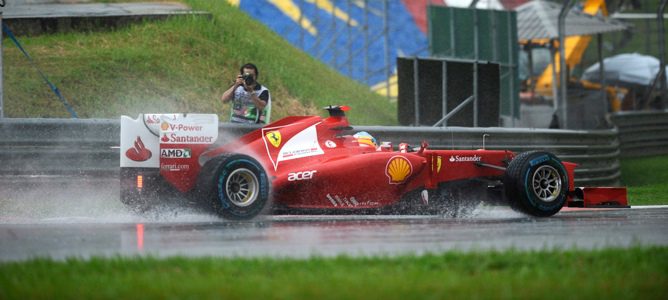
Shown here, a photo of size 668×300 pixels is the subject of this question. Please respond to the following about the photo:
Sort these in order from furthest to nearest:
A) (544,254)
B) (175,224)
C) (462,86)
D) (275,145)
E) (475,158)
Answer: (462,86), (475,158), (275,145), (175,224), (544,254)

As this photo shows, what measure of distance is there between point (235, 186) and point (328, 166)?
945 millimetres

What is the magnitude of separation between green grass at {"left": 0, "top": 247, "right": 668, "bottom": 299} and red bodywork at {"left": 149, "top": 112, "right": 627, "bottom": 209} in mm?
3731

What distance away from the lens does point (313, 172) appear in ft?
37.9

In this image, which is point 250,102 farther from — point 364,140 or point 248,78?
point 364,140

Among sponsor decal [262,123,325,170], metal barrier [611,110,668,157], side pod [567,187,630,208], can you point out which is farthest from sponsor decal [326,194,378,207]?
Result: metal barrier [611,110,668,157]

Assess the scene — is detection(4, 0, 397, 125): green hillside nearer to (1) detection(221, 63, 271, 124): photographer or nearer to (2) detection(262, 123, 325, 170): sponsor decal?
(1) detection(221, 63, 271, 124): photographer

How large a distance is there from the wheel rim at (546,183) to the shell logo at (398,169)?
1.40 meters

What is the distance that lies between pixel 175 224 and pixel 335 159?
1813mm

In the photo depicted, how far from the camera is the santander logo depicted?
37.6 ft

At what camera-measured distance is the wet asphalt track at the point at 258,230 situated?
853 cm

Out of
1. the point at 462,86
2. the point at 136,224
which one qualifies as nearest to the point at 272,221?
the point at 136,224

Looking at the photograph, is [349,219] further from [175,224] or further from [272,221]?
[175,224]

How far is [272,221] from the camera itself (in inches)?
457

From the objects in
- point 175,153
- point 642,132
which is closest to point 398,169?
point 175,153
